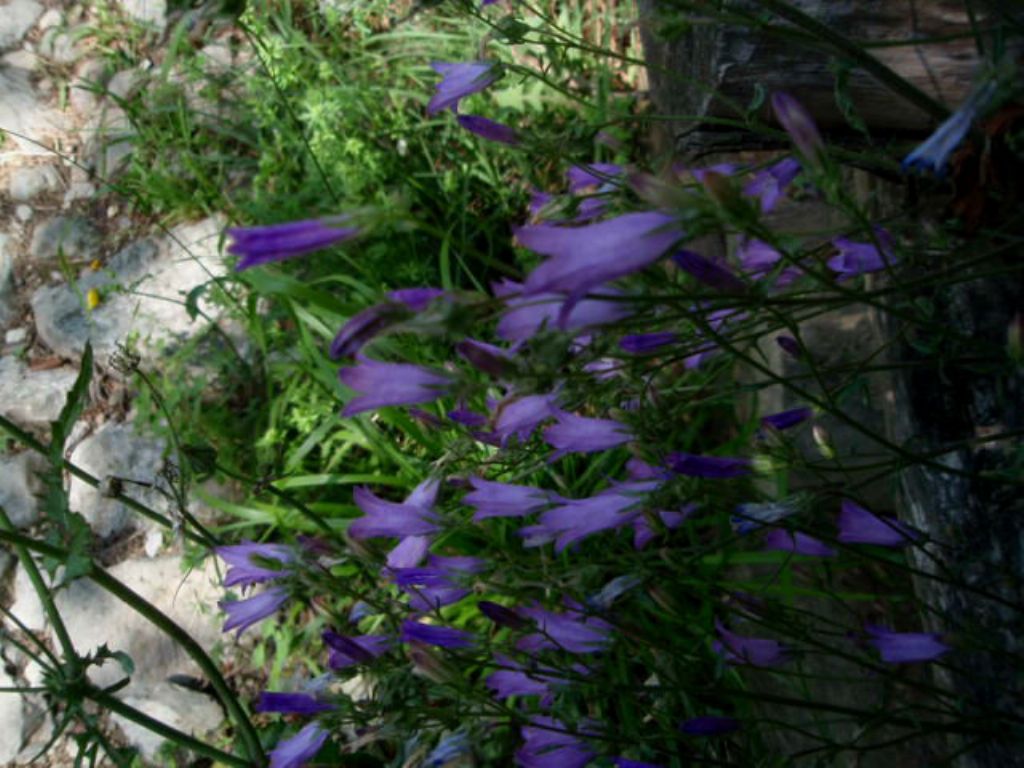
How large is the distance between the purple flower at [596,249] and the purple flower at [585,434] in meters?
0.37

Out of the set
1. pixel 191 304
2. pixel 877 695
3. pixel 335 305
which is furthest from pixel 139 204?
pixel 877 695

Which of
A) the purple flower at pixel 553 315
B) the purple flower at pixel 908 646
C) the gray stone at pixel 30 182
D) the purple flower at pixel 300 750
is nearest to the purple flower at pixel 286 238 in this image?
the purple flower at pixel 553 315

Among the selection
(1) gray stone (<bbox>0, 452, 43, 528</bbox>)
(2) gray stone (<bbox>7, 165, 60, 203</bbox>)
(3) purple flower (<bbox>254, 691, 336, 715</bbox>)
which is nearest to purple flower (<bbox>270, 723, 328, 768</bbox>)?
(3) purple flower (<bbox>254, 691, 336, 715</bbox>)

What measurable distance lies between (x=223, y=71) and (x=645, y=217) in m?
2.46

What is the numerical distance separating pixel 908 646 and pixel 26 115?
113 inches

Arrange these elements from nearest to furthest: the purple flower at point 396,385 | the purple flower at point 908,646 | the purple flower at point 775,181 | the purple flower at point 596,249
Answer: the purple flower at point 596,249
the purple flower at point 396,385
the purple flower at point 775,181
the purple flower at point 908,646

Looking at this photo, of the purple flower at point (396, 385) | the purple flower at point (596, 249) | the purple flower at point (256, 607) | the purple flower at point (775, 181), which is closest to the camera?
the purple flower at point (596, 249)

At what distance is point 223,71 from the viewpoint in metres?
2.84

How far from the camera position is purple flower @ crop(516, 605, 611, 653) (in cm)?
109

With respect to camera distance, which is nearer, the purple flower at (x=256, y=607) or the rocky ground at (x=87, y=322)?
the purple flower at (x=256, y=607)

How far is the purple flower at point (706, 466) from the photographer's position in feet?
3.21

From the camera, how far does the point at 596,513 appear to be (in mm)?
1072

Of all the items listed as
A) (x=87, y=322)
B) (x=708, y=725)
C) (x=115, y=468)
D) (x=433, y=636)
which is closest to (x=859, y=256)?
(x=708, y=725)

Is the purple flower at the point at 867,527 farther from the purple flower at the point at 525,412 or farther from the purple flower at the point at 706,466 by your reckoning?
the purple flower at the point at 525,412
